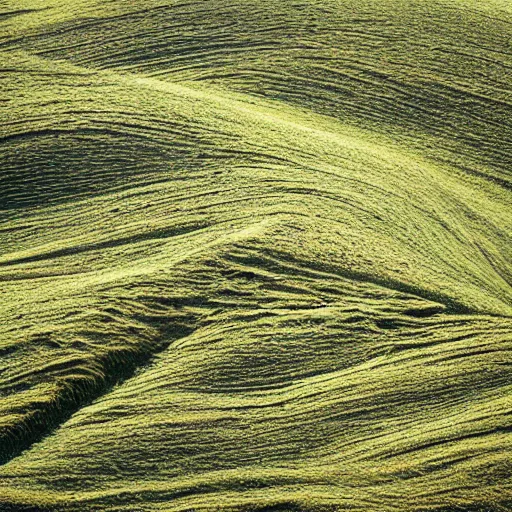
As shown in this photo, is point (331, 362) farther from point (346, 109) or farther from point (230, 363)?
point (346, 109)

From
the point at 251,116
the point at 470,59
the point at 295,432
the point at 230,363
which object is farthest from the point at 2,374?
the point at 470,59

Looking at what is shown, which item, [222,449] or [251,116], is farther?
[251,116]

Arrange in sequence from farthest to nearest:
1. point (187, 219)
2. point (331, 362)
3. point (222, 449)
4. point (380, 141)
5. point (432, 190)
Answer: point (380, 141) < point (432, 190) < point (187, 219) < point (331, 362) < point (222, 449)

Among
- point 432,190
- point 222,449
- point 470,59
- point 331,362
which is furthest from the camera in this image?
point 470,59

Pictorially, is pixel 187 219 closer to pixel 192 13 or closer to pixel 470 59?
pixel 192 13

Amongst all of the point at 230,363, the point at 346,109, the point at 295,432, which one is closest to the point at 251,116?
the point at 346,109

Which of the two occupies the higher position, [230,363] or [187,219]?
[187,219]

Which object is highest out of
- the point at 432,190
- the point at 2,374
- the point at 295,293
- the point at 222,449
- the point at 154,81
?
the point at 154,81
